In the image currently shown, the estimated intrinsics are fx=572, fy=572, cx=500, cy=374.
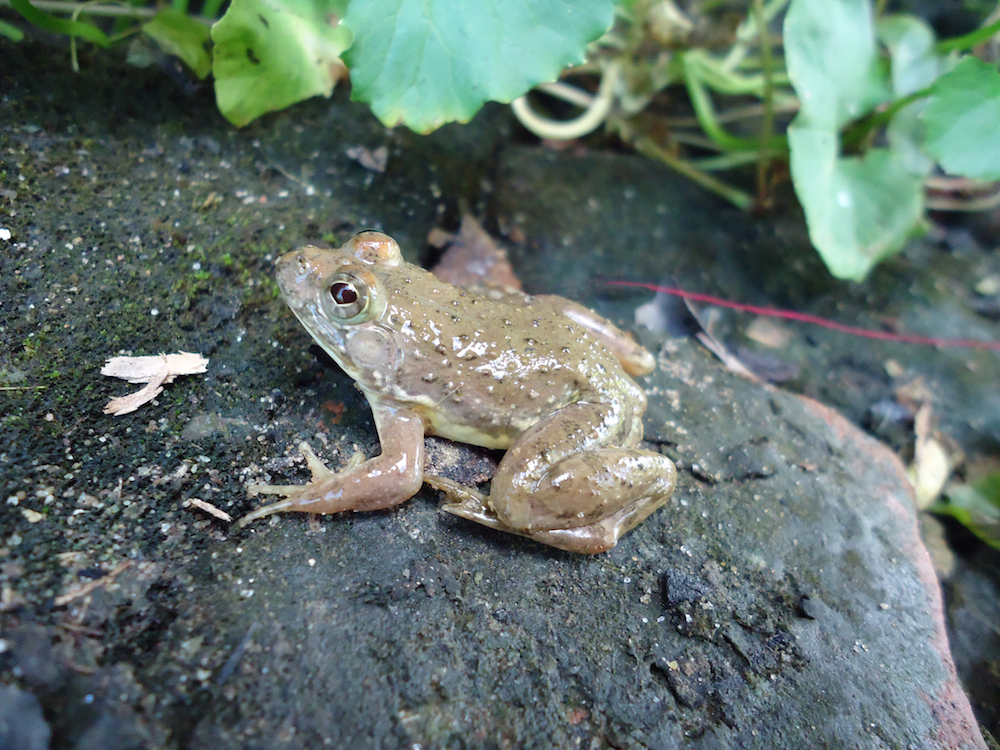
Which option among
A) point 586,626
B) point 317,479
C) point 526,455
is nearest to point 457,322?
point 526,455

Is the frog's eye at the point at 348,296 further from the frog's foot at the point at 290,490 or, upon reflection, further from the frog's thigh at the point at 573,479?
the frog's thigh at the point at 573,479

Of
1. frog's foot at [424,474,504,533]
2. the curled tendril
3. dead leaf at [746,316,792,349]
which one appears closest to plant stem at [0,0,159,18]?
the curled tendril

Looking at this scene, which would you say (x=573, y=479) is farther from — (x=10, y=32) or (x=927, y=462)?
(x=10, y=32)

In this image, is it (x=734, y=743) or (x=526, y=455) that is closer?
(x=734, y=743)

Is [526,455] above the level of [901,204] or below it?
below

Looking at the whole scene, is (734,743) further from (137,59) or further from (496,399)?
(137,59)

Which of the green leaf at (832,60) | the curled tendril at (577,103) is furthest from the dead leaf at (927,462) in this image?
the curled tendril at (577,103)
